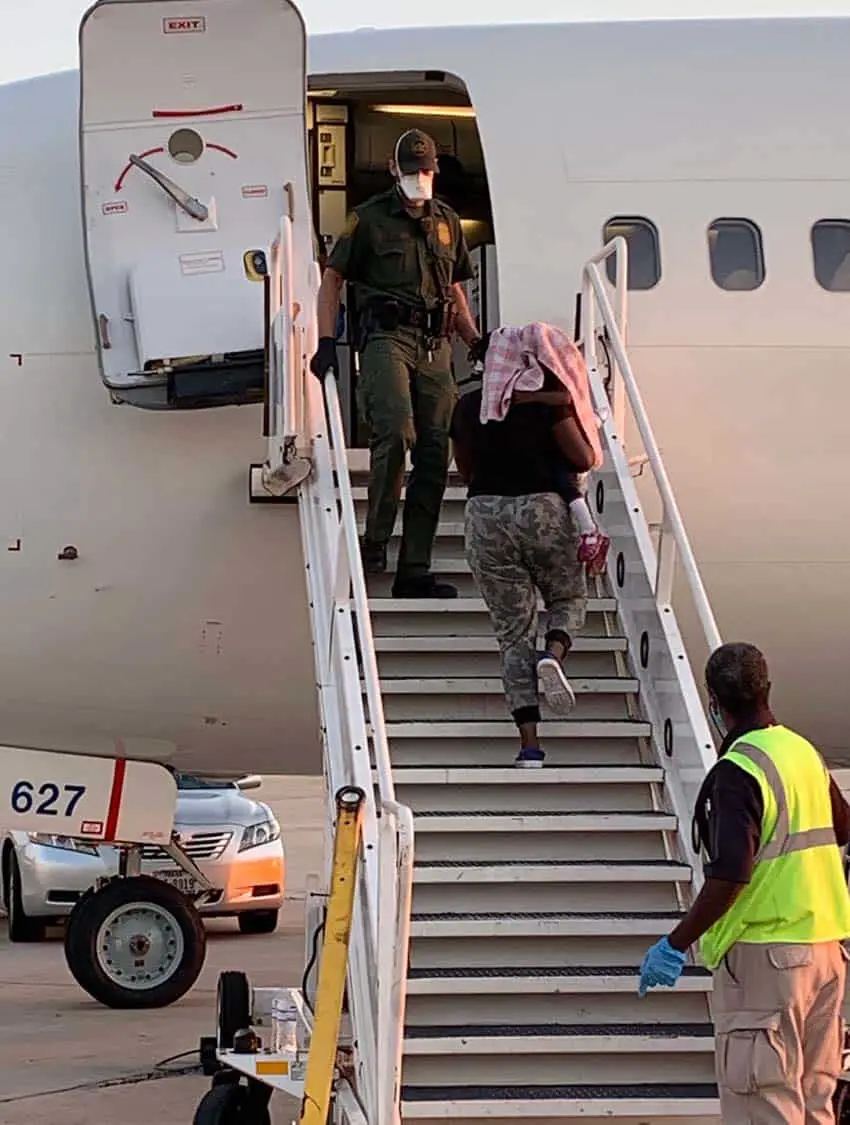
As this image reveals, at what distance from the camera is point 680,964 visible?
5156 millimetres

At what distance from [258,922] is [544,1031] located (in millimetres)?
11406

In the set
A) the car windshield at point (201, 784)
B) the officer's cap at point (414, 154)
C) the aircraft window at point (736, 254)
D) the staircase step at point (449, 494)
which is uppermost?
the car windshield at point (201, 784)

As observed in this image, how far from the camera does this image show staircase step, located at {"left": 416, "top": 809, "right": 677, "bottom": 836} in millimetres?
6801

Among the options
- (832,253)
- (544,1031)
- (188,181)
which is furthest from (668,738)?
(188,181)

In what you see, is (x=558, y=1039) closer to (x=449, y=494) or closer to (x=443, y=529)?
(x=443, y=529)

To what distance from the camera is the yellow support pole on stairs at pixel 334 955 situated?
516 cm

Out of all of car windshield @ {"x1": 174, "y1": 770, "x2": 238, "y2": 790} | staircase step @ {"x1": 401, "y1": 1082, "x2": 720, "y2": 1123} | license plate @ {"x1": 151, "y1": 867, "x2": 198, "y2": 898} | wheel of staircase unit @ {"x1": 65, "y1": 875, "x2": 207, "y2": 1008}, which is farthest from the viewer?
car windshield @ {"x1": 174, "y1": 770, "x2": 238, "y2": 790}

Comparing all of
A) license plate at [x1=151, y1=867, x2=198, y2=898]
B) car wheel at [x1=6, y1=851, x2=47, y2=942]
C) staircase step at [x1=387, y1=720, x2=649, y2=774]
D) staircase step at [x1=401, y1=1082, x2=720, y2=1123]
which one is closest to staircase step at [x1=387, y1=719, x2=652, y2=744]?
staircase step at [x1=387, y1=720, x2=649, y2=774]

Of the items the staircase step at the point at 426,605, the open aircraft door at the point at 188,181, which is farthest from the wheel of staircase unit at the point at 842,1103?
the open aircraft door at the point at 188,181

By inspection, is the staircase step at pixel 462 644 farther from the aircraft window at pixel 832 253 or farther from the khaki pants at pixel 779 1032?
the khaki pants at pixel 779 1032

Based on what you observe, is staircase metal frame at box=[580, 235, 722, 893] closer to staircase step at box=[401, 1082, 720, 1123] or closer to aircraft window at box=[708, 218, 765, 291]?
aircraft window at box=[708, 218, 765, 291]

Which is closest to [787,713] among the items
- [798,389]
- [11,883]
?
[798,389]

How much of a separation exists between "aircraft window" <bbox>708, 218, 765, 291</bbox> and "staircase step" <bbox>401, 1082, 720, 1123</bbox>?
152 inches

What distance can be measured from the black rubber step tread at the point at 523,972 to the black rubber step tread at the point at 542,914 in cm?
18
